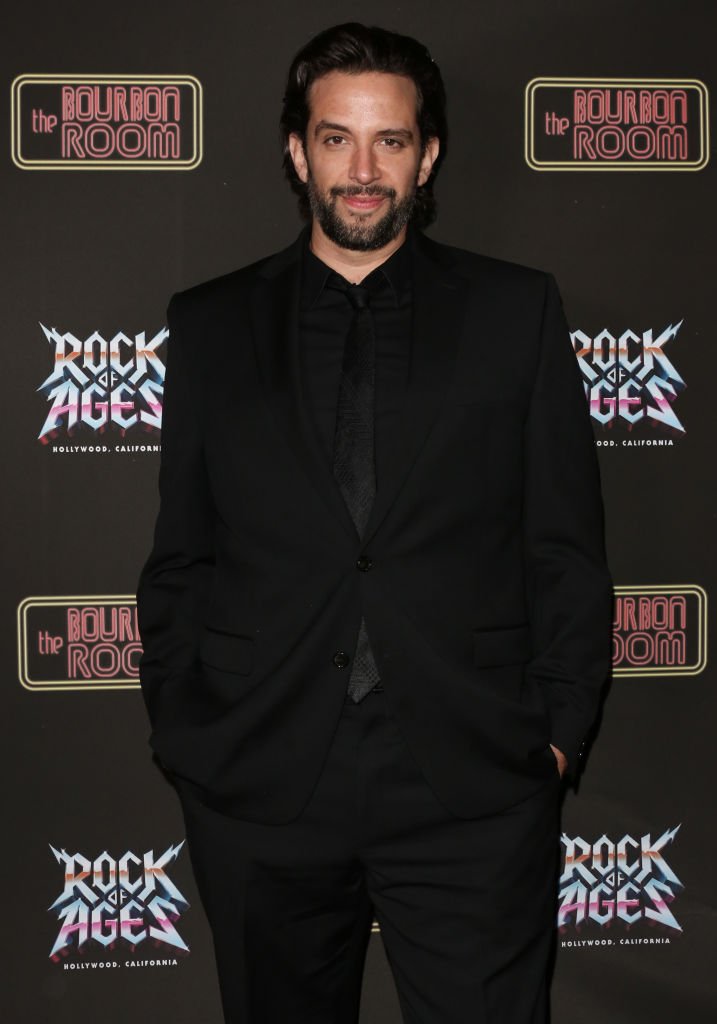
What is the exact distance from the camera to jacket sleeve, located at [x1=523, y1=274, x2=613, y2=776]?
6.84 feet

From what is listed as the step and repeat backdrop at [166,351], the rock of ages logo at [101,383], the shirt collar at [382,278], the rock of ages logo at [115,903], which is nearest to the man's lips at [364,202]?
the shirt collar at [382,278]

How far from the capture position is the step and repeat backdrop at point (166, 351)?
2.66 metres

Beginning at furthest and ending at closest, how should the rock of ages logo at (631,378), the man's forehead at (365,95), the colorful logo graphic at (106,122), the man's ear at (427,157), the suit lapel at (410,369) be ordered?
1. the rock of ages logo at (631,378)
2. the colorful logo graphic at (106,122)
3. the man's ear at (427,157)
4. the man's forehead at (365,95)
5. the suit lapel at (410,369)

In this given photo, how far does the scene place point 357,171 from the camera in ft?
6.77

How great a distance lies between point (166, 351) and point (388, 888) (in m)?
1.31

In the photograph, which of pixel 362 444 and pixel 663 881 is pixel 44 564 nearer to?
pixel 362 444

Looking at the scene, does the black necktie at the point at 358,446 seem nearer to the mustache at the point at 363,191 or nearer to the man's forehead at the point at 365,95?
the mustache at the point at 363,191

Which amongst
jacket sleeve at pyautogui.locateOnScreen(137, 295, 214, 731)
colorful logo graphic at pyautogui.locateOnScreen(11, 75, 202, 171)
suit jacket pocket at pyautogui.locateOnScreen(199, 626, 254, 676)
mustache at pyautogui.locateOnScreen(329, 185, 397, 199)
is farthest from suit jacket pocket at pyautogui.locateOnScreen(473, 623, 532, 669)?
colorful logo graphic at pyautogui.locateOnScreen(11, 75, 202, 171)

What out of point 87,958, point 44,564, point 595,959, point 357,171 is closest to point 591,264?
point 357,171

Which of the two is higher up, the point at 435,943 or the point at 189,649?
the point at 189,649

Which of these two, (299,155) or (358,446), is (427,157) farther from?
(358,446)

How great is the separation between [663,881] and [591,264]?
1.52 meters

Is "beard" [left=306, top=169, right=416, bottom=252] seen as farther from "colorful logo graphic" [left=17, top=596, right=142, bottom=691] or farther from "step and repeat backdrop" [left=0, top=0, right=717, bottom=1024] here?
"colorful logo graphic" [left=17, top=596, right=142, bottom=691]

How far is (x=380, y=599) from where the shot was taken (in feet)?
6.49
